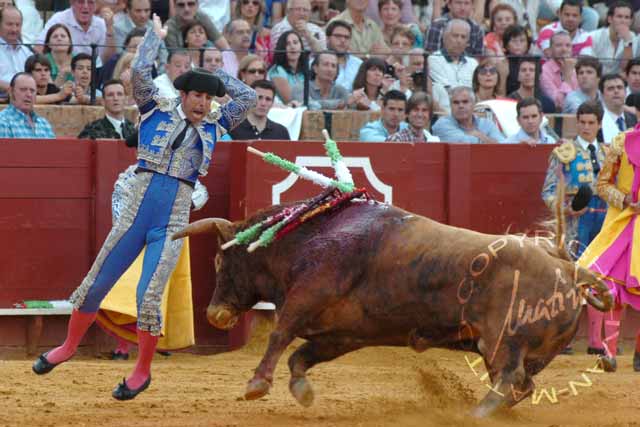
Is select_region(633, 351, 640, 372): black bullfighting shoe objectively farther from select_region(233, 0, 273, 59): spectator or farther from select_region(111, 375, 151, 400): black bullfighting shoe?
select_region(233, 0, 273, 59): spectator

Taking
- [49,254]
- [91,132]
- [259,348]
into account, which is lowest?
[259,348]

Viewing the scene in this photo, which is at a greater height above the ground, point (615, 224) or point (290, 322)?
point (615, 224)

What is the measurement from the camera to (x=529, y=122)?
31.3 ft

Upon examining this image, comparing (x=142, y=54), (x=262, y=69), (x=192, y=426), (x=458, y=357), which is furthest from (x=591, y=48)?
(x=192, y=426)

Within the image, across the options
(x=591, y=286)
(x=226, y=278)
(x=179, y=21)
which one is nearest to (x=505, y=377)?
(x=591, y=286)

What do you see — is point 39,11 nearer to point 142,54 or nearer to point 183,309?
point 183,309

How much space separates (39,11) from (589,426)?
20.6ft

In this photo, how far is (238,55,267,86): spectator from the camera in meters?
9.42

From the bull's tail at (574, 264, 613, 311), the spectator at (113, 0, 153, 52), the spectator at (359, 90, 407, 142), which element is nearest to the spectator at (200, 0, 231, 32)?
the spectator at (113, 0, 153, 52)

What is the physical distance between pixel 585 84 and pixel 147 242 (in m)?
5.54

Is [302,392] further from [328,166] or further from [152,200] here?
[328,166]

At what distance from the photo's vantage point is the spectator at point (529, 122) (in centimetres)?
952

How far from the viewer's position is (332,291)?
557 centimetres

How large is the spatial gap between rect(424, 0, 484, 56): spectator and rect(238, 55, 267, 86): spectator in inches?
78.4
